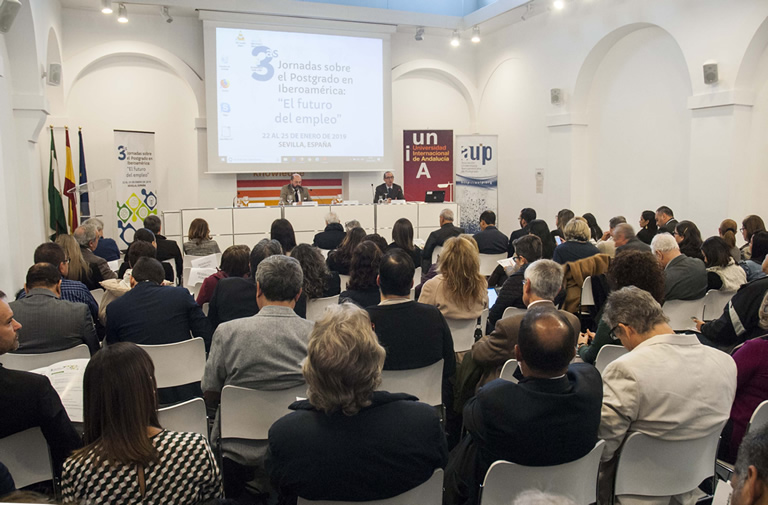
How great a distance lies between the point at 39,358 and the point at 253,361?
1208 mm

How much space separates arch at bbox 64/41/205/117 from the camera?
9508mm

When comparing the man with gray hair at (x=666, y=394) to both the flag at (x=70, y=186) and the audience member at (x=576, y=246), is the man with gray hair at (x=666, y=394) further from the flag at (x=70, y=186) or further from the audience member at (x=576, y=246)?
the flag at (x=70, y=186)

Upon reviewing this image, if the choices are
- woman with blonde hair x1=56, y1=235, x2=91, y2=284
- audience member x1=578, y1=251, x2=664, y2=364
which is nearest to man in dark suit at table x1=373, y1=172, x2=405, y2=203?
woman with blonde hair x1=56, y1=235, x2=91, y2=284

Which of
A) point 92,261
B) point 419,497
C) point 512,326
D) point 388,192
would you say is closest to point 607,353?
point 512,326

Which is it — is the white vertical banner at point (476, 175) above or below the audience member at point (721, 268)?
above

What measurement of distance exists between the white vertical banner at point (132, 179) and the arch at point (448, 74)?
4883mm

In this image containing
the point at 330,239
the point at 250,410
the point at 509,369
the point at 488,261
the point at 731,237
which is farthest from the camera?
the point at 488,261

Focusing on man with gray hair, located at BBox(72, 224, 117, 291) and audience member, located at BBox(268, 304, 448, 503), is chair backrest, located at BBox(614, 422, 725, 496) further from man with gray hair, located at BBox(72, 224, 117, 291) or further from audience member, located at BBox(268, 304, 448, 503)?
man with gray hair, located at BBox(72, 224, 117, 291)

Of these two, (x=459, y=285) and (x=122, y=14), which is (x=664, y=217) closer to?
(x=459, y=285)

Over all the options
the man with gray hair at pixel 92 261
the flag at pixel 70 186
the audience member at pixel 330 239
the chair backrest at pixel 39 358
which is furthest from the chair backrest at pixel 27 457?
the flag at pixel 70 186

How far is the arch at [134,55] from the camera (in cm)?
951

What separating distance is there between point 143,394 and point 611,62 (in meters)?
9.78

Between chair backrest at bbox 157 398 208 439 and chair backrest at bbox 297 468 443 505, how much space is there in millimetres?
795

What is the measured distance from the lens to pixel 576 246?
16.8 feet
